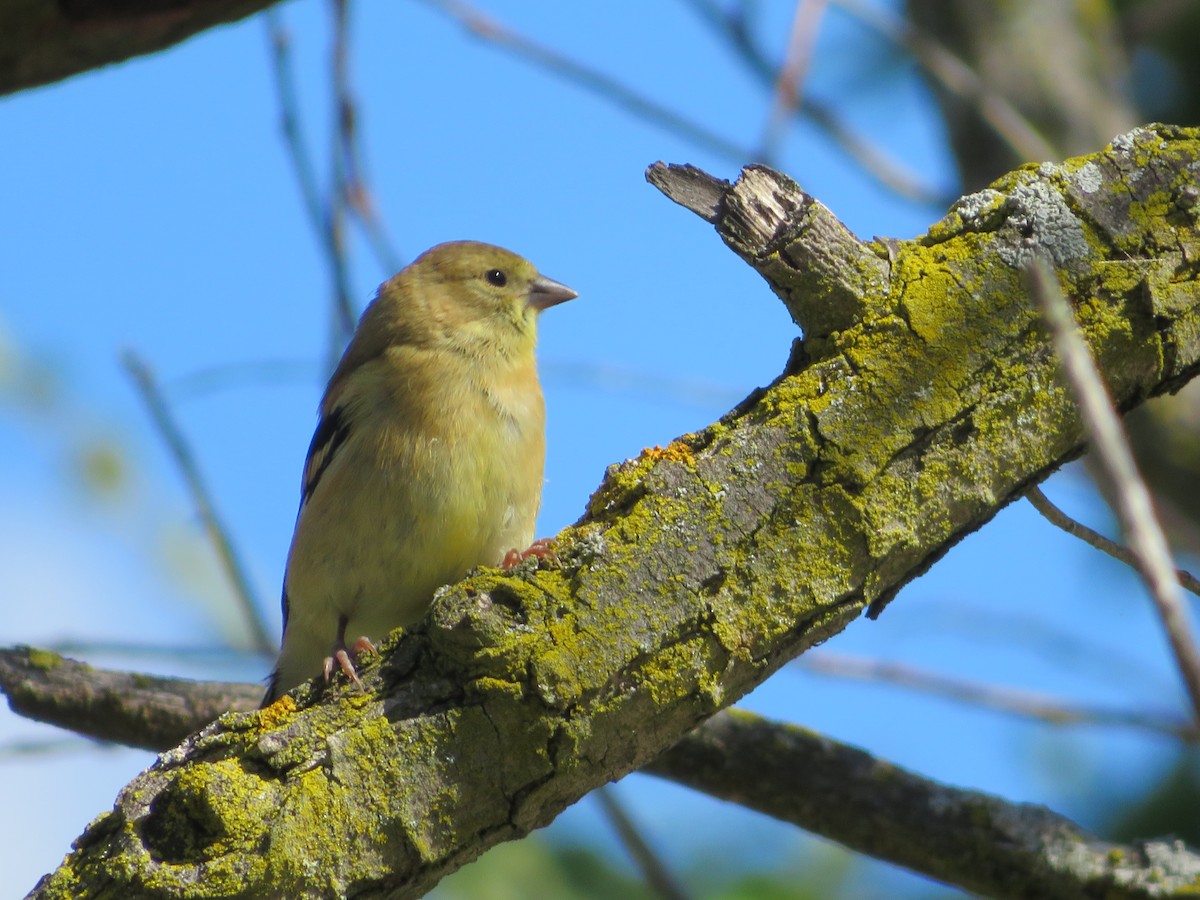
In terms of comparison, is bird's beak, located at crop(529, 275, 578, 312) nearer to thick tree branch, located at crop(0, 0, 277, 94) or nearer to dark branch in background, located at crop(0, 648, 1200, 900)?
thick tree branch, located at crop(0, 0, 277, 94)

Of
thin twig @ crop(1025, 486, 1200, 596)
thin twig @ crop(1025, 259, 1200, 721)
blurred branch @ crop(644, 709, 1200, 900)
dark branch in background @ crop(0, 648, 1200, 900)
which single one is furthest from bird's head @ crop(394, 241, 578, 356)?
thin twig @ crop(1025, 259, 1200, 721)

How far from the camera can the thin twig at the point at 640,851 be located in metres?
3.68

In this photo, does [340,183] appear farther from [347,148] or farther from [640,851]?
[640,851]

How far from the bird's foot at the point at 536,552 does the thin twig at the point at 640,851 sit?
0.71 meters

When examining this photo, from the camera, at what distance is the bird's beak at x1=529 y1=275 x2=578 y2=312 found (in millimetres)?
5984

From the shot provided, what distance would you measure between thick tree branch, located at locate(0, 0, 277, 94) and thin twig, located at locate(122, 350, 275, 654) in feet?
3.23

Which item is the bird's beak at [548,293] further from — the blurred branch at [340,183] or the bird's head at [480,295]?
the blurred branch at [340,183]

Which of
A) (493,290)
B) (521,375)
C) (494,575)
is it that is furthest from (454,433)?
(494,575)

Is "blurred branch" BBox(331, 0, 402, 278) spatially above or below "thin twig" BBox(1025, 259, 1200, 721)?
above

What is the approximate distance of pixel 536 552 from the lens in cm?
328

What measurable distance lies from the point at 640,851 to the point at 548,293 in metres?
2.98

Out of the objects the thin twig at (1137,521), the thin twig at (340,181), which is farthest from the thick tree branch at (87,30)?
the thin twig at (1137,521)

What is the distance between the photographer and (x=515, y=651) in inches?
105

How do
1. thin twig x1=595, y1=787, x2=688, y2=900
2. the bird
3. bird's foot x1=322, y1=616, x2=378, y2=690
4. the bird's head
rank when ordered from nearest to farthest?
bird's foot x1=322, y1=616, x2=378, y2=690, thin twig x1=595, y1=787, x2=688, y2=900, the bird, the bird's head
